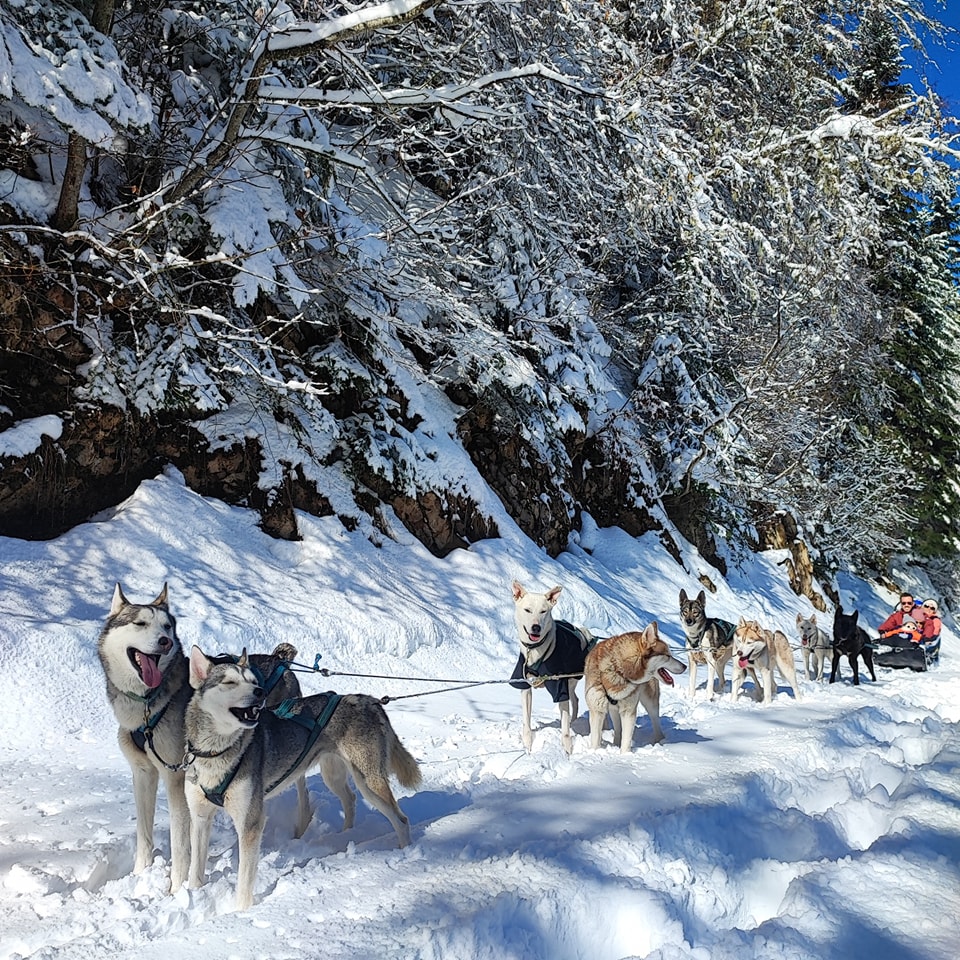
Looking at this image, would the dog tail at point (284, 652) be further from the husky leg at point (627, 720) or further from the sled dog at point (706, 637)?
the sled dog at point (706, 637)

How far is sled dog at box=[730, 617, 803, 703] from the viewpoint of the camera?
30.4 feet

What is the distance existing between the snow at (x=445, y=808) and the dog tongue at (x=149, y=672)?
95 centimetres

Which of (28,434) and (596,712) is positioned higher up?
(28,434)

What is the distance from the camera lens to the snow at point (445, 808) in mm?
3186

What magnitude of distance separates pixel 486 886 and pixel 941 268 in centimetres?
3282

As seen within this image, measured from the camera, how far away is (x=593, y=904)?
336cm

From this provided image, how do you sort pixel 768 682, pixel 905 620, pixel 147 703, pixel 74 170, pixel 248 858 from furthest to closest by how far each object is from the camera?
1. pixel 905 620
2. pixel 768 682
3. pixel 74 170
4. pixel 147 703
5. pixel 248 858

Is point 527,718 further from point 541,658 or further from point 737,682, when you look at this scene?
point 737,682

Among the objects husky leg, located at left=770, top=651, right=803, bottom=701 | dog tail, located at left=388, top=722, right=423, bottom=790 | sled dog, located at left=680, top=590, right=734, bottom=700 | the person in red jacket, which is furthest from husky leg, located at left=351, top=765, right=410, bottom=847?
the person in red jacket

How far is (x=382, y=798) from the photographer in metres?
4.09

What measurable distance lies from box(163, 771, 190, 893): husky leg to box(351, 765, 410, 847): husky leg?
90cm

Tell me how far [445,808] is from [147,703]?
2.09 metres

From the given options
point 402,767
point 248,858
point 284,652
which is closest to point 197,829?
point 248,858

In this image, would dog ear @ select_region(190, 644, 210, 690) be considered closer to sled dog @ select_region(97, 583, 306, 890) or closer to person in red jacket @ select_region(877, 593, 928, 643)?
sled dog @ select_region(97, 583, 306, 890)
